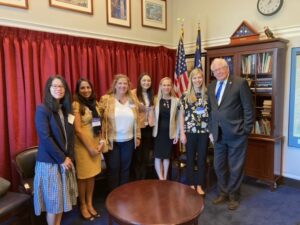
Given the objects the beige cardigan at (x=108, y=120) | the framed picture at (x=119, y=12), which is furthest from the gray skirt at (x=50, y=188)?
the framed picture at (x=119, y=12)

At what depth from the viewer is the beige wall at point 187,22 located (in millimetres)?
2939

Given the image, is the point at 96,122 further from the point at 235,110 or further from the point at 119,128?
the point at 235,110

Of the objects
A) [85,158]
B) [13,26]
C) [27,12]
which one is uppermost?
[27,12]

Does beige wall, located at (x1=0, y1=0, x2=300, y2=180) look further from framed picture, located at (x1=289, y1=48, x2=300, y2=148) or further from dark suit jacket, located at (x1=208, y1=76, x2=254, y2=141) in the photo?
dark suit jacket, located at (x1=208, y1=76, x2=254, y2=141)

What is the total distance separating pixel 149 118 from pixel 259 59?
1554 mm

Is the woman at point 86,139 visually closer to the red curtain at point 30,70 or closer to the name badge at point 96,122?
the name badge at point 96,122

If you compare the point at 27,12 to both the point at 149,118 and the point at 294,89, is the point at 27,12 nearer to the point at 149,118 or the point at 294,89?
the point at 149,118

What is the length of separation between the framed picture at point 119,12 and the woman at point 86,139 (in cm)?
147

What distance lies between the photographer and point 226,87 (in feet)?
8.90

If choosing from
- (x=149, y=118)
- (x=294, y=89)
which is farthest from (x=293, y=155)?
(x=149, y=118)

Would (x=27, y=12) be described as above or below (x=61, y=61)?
above

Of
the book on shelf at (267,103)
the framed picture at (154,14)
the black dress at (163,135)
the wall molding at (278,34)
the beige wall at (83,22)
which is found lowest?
the black dress at (163,135)

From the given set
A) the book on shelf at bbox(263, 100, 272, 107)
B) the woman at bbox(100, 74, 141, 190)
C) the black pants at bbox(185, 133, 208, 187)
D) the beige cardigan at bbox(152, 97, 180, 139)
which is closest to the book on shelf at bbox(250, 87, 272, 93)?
the book on shelf at bbox(263, 100, 272, 107)

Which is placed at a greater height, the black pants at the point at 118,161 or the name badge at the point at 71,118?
the name badge at the point at 71,118
